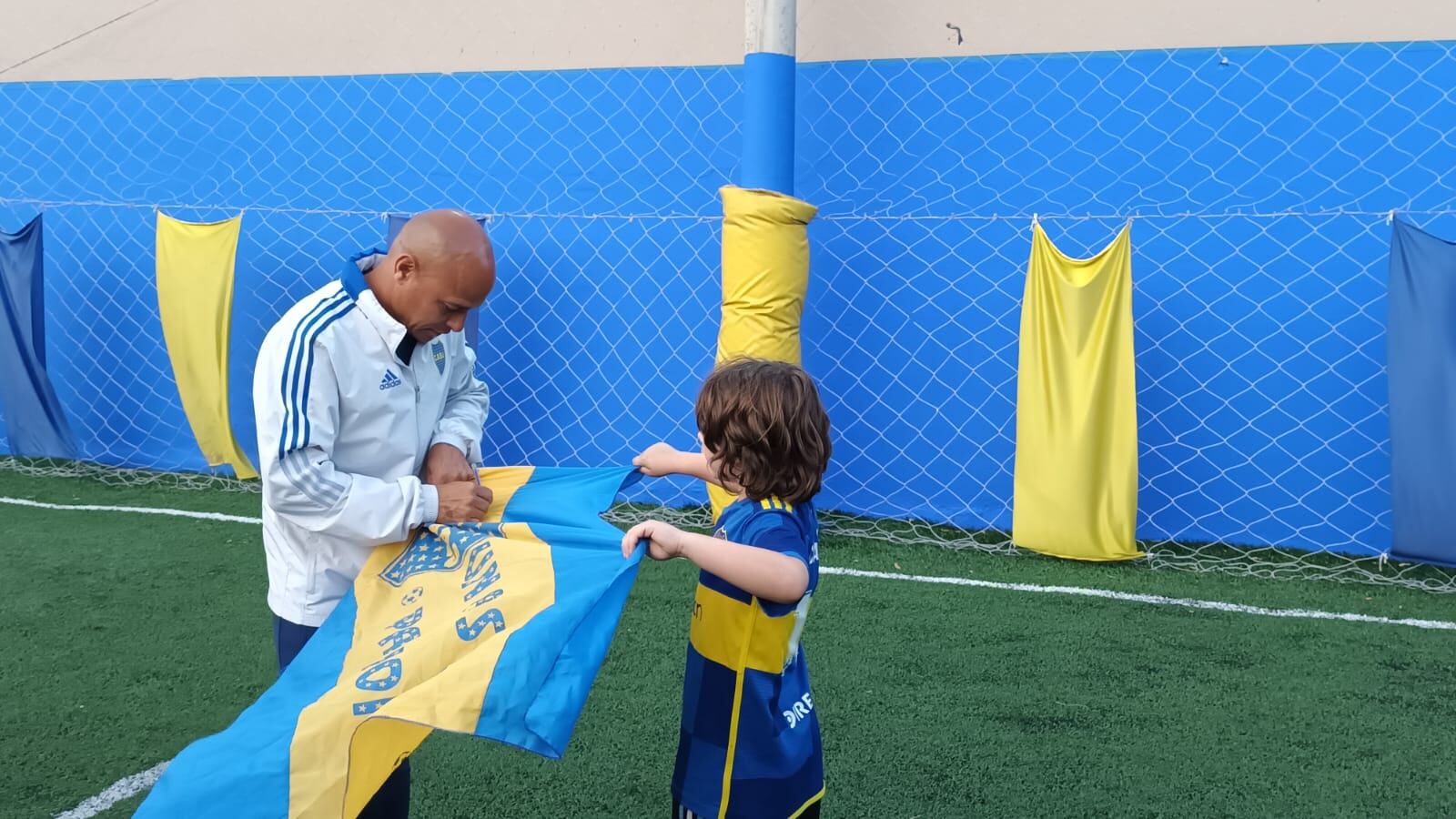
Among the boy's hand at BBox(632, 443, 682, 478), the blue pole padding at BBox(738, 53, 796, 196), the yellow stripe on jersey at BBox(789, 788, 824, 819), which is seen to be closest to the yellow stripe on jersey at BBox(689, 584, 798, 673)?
the yellow stripe on jersey at BBox(789, 788, 824, 819)

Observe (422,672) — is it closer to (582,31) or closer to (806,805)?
(806,805)

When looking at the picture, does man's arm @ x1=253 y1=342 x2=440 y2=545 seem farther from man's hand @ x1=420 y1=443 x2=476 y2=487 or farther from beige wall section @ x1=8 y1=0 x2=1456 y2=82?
beige wall section @ x1=8 y1=0 x2=1456 y2=82

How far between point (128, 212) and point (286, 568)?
19.3 feet

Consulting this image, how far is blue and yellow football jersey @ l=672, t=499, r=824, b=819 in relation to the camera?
202 centimetres

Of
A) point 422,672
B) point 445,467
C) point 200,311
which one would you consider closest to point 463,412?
point 445,467

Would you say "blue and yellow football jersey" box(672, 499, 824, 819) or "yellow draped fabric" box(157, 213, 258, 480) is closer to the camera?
"blue and yellow football jersey" box(672, 499, 824, 819)

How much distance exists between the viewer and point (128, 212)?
7266 millimetres

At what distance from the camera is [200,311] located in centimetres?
616

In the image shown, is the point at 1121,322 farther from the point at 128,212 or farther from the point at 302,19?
the point at 128,212

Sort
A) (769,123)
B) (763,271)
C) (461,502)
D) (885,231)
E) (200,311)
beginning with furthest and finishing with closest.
→ 1. (200,311)
2. (885,231)
3. (769,123)
4. (763,271)
5. (461,502)

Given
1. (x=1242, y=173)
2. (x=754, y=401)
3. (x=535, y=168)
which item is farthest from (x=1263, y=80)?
(x=754, y=401)

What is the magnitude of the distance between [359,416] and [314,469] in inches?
6.9

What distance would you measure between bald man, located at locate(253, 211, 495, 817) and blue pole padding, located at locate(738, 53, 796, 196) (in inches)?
133

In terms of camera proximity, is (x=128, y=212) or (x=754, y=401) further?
(x=128, y=212)
